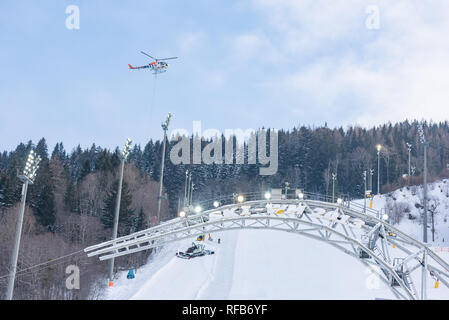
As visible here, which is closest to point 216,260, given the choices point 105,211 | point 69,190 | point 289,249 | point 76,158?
point 289,249

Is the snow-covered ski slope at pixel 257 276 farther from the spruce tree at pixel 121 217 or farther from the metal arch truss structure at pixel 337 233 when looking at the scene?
the spruce tree at pixel 121 217

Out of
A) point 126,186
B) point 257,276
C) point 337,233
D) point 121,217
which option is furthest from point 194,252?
point 126,186

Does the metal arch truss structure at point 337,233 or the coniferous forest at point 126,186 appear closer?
the metal arch truss structure at point 337,233

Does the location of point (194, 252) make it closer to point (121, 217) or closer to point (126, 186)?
point (121, 217)

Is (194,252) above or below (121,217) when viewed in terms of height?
below

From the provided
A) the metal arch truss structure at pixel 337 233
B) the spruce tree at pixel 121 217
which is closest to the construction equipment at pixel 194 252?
the metal arch truss structure at pixel 337 233
